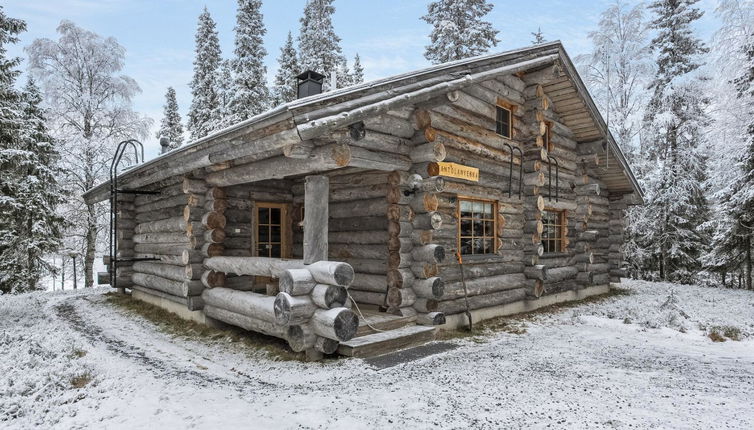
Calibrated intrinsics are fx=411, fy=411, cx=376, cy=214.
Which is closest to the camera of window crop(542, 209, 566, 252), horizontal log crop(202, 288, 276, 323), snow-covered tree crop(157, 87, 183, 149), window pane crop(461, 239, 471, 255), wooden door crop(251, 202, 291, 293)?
horizontal log crop(202, 288, 276, 323)

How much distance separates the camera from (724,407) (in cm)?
444

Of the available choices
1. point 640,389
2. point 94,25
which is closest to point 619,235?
point 640,389

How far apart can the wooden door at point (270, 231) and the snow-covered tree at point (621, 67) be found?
15.8m

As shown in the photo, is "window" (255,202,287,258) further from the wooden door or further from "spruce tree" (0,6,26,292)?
"spruce tree" (0,6,26,292)

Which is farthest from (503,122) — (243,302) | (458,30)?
(458,30)

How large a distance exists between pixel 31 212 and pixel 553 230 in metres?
17.8

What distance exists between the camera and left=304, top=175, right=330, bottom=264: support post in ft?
20.6

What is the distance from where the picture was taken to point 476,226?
360 inches

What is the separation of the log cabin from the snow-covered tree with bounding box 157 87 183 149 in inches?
692

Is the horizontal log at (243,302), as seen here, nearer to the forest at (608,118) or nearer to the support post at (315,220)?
the support post at (315,220)

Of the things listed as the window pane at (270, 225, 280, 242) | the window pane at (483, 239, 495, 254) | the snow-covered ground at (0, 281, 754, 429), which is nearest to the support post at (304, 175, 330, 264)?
the snow-covered ground at (0, 281, 754, 429)

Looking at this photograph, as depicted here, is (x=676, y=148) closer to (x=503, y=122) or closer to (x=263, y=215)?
(x=503, y=122)

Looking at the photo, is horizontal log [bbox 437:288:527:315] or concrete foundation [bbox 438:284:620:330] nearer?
horizontal log [bbox 437:288:527:315]

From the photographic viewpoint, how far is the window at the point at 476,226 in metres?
8.77
